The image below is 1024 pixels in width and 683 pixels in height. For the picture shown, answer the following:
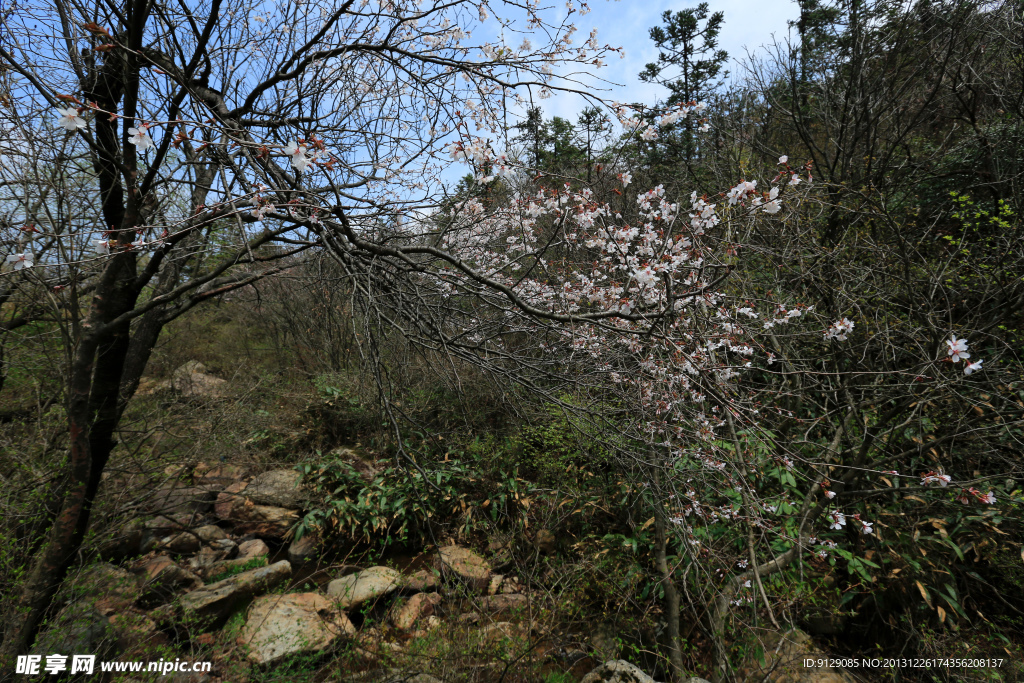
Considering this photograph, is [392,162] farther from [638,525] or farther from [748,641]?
[748,641]

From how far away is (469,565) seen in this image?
12.8 ft

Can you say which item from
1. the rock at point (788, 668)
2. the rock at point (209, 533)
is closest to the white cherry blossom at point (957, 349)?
the rock at point (788, 668)

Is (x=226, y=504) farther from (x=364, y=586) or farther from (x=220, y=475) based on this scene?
(x=364, y=586)

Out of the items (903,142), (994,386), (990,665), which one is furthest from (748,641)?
(903,142)

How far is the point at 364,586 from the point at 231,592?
3.36 ft

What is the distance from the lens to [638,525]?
3.62 meters

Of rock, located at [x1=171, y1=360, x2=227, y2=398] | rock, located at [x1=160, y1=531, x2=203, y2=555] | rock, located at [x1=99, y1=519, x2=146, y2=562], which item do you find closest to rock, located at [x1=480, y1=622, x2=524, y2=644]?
rock, located at [x1=99, y1=519, x2=146, y2=562]

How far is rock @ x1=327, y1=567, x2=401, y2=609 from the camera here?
3.57 metres

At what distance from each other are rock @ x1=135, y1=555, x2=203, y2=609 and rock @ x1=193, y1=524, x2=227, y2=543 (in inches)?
20.3

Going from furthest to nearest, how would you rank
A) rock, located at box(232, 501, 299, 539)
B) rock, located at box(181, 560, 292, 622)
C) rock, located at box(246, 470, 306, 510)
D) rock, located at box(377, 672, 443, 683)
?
rock, located at box(246, 470, 306, 510) → rock, located at box(232, 501, 299, 539) → rock, located at box(181, 560, 292, 622) → rock, located at box(377, 672, 443, 683)

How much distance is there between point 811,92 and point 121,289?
966 cm

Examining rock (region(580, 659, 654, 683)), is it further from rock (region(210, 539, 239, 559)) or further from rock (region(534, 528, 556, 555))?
rock (region(210, 539, 239, 559))

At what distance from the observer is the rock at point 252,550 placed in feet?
13.9

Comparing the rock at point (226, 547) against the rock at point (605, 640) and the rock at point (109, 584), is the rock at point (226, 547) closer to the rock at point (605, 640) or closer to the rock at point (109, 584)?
the rock at point (109, 584)
